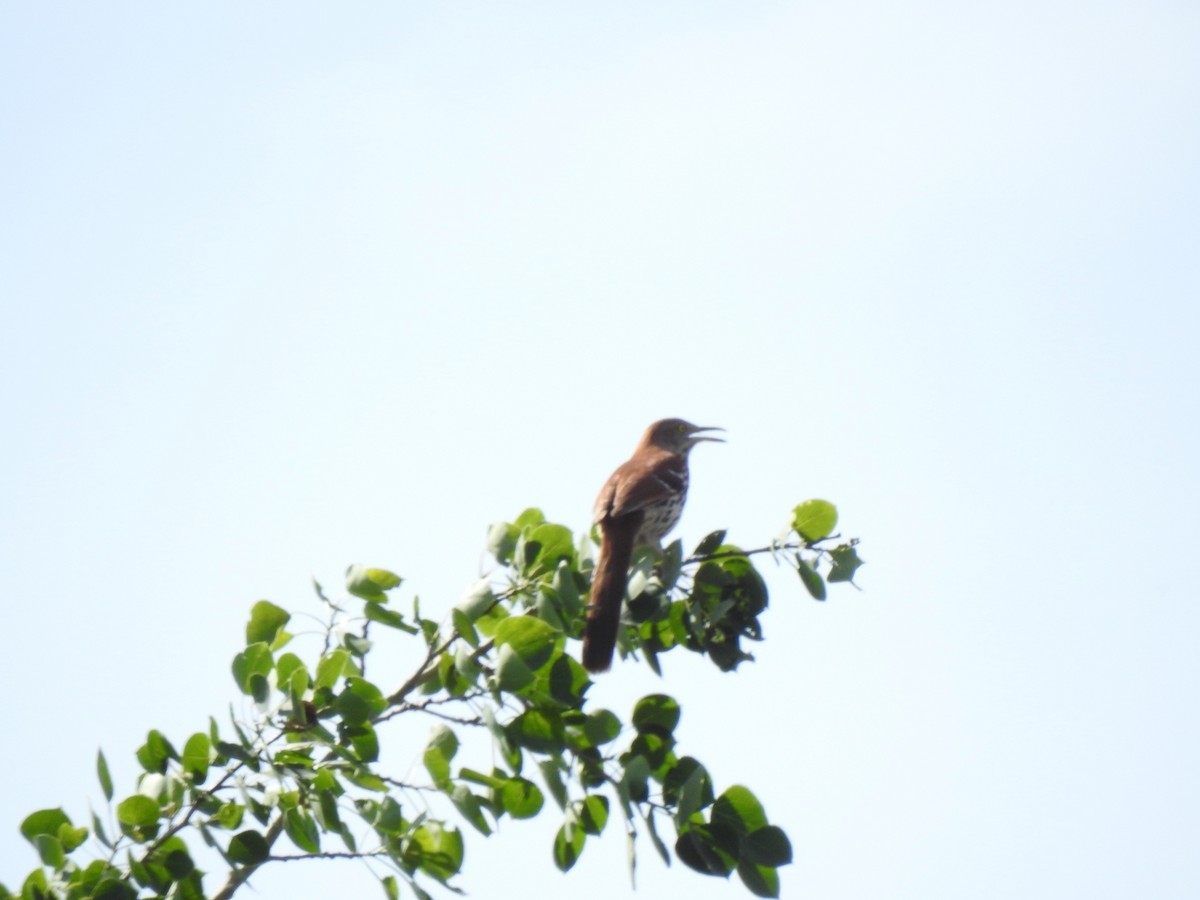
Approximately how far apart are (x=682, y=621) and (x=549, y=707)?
726 mm

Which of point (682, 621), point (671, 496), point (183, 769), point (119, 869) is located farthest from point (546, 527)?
point (671, 496)

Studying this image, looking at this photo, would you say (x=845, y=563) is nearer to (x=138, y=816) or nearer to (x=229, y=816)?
(x=229, y=816)

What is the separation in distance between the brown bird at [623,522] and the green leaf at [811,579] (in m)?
0.46

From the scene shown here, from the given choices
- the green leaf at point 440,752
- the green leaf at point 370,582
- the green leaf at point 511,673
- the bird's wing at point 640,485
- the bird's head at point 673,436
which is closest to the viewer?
the green leaf at point 511,673

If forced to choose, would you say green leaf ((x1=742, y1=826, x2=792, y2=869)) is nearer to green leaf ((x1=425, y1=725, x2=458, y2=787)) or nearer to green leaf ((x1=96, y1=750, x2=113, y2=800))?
green leaf ((x1=425, y1=725, x2=458, y2=787))

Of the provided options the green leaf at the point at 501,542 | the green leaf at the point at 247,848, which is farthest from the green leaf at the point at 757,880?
the green leaf at the point at 247,848

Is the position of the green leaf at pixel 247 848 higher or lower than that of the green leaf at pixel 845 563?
lower

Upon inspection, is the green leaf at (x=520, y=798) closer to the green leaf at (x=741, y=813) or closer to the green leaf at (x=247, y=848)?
the green leaf at (x=741, y=813)

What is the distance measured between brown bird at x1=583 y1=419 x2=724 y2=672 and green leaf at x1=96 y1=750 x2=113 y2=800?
126 cm

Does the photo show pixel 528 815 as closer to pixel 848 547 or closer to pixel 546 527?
pixel 546 527

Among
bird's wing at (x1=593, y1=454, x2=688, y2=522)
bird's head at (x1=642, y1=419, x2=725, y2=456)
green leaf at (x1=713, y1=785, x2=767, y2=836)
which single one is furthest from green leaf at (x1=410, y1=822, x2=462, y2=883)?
bird's head at (x1=642, y1=419, x2=725, y2=456)

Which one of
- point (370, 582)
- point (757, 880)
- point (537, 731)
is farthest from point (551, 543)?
point (757, 880)

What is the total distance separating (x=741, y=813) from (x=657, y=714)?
272 millimetres

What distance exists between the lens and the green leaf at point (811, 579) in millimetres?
3566
